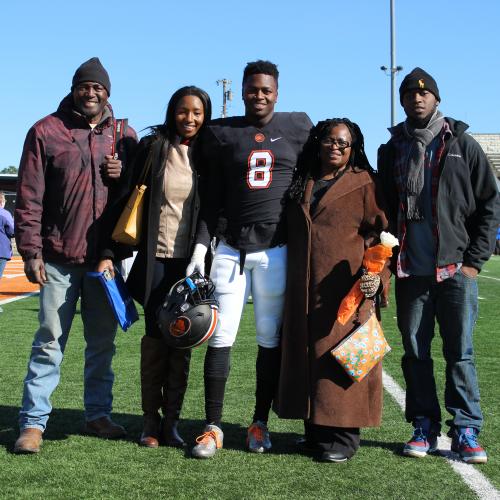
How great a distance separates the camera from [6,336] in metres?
9.40

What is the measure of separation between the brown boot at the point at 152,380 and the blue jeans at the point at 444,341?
4.58ft

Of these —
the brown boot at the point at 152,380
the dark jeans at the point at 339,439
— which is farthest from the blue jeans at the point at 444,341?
the brown boot at the point at 152,380

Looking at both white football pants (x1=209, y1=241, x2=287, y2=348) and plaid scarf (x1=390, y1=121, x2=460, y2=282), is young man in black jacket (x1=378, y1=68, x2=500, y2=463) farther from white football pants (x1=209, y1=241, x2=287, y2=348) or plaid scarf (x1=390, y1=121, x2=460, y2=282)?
white football pants (x1=209, y1=241, x2=287, y2=348)

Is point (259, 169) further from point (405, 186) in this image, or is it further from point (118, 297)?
point (118, 297)

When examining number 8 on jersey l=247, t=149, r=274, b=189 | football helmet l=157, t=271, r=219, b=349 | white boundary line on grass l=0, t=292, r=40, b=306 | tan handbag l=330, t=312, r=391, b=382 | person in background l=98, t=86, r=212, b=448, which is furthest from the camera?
white boundary line on grass l=0, t=292, r=40, b=306

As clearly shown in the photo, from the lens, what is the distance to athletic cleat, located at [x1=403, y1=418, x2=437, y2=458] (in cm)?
443

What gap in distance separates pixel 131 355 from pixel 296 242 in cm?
405

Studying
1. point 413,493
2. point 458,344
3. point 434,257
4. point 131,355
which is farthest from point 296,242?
point 131,355

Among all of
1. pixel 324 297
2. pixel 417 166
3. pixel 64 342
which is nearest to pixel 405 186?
pixel 417 166

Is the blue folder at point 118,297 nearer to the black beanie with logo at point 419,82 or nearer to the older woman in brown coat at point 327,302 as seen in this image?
the older woman in brown coat at point 327,302

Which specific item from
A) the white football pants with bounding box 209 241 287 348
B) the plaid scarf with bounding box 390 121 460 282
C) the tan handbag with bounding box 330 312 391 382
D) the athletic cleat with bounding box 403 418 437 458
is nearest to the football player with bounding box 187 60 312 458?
the white football pants with bounding box 209 241 287 348

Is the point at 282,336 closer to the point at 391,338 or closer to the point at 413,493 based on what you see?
the point at 413,493

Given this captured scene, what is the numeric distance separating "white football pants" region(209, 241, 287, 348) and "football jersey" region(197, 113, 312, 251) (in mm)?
78

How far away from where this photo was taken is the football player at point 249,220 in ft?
14.5
